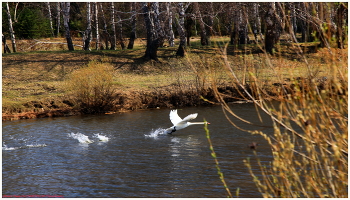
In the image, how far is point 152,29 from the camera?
25.9 m

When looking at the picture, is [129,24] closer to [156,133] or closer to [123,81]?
[123,81]

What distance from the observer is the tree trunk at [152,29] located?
24.5 meters

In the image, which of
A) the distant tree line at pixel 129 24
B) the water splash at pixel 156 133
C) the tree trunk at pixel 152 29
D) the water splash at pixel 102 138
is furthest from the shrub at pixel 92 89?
the tree trunk at pixel 152 29

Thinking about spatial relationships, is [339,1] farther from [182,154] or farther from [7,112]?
[7,112]

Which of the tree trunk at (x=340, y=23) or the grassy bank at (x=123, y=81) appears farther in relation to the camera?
the grassy bank at (x=123, y=81)

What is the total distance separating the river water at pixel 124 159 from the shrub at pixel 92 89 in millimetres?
2356

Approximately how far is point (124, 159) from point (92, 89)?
331 inches

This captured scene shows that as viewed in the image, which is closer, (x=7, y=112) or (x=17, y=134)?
(x=17, y=134)

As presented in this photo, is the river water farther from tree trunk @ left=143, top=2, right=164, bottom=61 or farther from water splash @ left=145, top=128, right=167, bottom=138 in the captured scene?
tree trunk @ left=143, top=2, right=164, bottom=61

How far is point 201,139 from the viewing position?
1268 cm

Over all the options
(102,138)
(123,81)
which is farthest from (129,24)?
(102,138)

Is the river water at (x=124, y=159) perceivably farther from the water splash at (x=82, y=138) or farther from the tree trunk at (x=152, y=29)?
the tree trunk at (x=152, y=29)

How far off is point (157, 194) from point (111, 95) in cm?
1135

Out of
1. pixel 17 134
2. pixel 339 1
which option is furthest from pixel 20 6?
pixel 339 1
